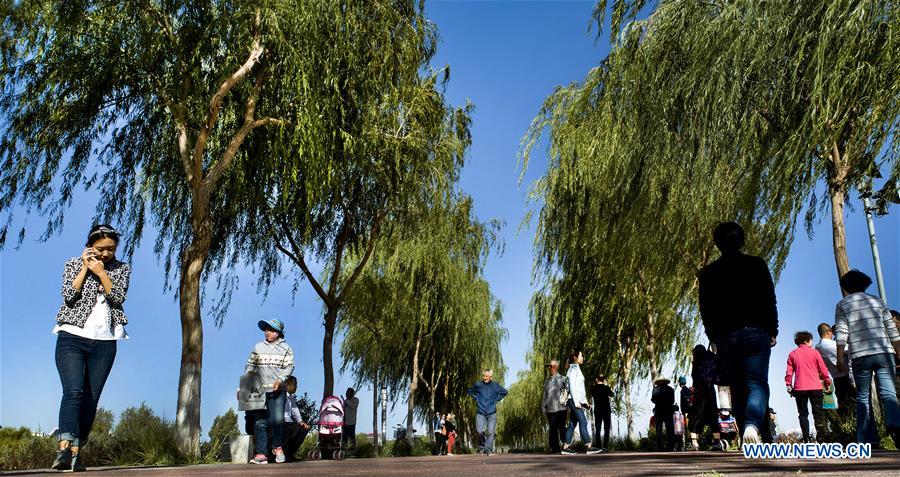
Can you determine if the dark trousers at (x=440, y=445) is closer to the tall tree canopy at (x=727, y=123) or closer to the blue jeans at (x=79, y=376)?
the tall tree canopy at (x=727, y=123)

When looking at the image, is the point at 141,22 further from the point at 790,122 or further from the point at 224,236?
the point at 790,122

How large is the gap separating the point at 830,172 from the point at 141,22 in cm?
970

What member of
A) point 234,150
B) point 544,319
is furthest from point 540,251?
point 234,150

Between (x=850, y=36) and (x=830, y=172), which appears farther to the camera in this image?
(x=830, y=172)

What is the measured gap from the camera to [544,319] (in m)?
21.4

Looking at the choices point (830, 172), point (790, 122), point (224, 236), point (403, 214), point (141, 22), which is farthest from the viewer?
point (403, 214)

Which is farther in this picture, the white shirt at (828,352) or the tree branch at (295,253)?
the tree branch at (295,253)

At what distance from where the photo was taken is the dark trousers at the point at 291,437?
10594mm

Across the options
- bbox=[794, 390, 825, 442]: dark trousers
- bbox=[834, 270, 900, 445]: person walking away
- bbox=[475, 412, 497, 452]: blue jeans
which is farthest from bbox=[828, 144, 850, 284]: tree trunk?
bbox=[475, 412, 497, 452]: blue jeans

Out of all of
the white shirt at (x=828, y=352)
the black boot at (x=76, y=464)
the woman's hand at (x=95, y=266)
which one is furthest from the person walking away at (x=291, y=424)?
the white shirt at (x=828, y=352)

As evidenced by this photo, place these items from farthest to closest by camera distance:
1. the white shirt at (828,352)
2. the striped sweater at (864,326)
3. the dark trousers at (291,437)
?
the dark trousers at (291,437) → the white shirt at (828,352) → the striped sweater at (864,326)

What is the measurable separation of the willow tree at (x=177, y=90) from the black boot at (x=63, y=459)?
5537 mm

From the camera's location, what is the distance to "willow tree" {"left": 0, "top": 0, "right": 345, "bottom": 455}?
12.0 meters

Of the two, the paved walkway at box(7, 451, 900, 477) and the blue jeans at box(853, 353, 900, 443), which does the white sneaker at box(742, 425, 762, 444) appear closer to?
the paved walkway at box(7, 451, 900, 477)
